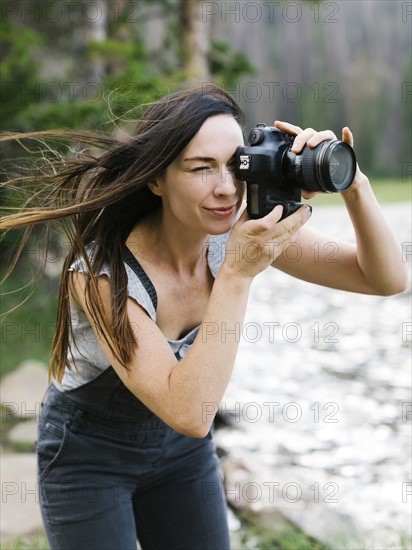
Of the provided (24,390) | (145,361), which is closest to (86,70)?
(24,390)

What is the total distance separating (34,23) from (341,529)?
609 centimetres

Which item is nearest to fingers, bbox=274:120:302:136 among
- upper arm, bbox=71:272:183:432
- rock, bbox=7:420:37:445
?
upper arm, bbox=71:272:183:432

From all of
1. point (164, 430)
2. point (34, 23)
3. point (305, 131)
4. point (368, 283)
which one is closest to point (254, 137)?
point (305, 131)

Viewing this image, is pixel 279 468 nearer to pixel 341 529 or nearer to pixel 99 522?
pixel 341 529

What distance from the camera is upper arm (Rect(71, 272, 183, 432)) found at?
4.99 ft

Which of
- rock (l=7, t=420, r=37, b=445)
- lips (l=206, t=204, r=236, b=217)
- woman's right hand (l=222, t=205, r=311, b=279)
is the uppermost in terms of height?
lips (l=206, t=204, r=236, b=217)

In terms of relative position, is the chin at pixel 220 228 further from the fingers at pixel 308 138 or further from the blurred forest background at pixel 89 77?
the blurred forest background at pixel 89 77

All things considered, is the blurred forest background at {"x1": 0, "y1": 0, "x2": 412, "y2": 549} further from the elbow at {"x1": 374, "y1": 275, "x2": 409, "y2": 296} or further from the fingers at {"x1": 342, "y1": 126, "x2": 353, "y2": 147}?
the elbow at {"x1": 374, "y1": 275, "x2": 409, "y2": 296}

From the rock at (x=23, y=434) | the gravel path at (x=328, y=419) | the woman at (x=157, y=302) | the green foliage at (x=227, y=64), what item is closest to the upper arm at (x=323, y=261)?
the woman at (x=157, y=302)

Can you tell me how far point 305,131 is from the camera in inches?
63.9

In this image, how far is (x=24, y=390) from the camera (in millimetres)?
4438

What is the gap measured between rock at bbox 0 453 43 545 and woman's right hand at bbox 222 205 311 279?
63.8 inches

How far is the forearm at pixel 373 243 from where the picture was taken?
172 centimetres

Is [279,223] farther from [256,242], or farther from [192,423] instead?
[192,423]
